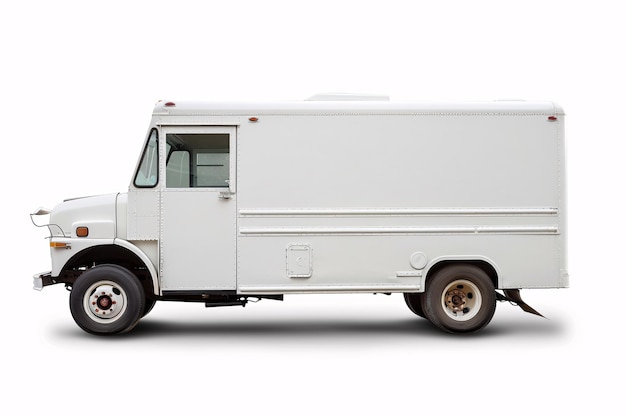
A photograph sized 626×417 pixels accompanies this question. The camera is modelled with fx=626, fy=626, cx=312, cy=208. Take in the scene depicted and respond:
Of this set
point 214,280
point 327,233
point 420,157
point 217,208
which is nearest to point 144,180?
point 217,208

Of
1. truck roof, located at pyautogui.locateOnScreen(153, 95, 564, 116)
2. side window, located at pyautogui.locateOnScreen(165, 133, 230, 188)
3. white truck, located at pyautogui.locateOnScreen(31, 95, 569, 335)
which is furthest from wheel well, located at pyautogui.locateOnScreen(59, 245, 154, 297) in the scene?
truck roof, located at pyautogui.locateOnScreen(153, 95, 564, 116)

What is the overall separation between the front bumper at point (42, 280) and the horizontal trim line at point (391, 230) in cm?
286

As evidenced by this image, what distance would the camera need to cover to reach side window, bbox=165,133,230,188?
8.80 meters

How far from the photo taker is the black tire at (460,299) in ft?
29.2

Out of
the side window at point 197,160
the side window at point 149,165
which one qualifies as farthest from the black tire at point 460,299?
the side window at point 149,165

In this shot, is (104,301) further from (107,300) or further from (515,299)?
(515,299)

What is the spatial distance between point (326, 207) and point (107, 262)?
327 centimetres

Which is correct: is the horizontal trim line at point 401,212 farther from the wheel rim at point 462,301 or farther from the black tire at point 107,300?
the black tire at point 107,300

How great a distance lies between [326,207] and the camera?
8766 millimetres

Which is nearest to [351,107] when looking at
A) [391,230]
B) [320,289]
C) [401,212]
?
[401,212]

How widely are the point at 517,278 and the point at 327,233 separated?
278 cm

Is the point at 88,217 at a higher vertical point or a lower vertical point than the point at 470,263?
higher

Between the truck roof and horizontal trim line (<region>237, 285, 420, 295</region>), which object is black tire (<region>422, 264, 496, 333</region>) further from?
the truck roof

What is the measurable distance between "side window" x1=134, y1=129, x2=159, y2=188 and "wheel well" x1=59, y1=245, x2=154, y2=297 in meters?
1.00
